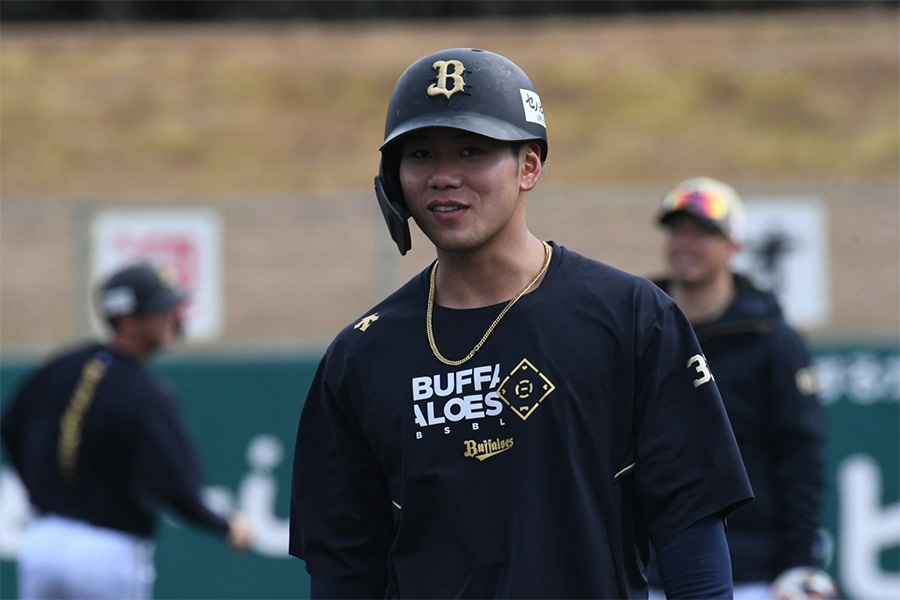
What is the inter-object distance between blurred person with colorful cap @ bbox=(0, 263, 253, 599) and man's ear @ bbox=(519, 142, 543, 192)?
4212 mm

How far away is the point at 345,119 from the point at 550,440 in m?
19.6

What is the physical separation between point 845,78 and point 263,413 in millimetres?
15917

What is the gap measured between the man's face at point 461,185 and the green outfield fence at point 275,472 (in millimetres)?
6406

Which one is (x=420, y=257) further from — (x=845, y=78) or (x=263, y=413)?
(x=845, y=78)

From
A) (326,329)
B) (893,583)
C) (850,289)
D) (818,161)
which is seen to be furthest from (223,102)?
(893,583)

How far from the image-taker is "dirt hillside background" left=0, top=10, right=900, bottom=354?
1709 centimetres

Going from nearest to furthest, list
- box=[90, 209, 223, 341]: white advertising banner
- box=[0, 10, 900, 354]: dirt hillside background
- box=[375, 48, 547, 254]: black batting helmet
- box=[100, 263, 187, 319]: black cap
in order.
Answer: box=[375, 48, 547, 254]: black batting helmet
box=[100, 263, 187, 319]: black cap
box=[90, 209, 223, 341]: white advertising banner
box=[0, 10, 900, 354]: dirt hillside background

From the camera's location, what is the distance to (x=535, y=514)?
8.91 feet

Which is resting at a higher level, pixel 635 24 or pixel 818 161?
pixel 635 24

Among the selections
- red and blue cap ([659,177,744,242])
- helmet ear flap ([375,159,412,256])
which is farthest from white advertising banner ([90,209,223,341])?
helmet ear flap ([375,159,412,256])

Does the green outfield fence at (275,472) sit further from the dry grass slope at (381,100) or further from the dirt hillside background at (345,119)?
Answer: the dry grass slope at (381,100)

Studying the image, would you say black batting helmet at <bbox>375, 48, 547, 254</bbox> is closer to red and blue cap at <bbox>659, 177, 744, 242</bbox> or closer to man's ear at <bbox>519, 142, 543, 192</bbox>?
man's ear at <bbox>519, 142, 543, 192</bbox>

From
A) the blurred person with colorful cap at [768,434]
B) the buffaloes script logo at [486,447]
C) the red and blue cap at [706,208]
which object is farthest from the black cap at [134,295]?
the buffaloes script logo at [486,447]

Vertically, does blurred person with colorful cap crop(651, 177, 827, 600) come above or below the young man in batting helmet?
below
